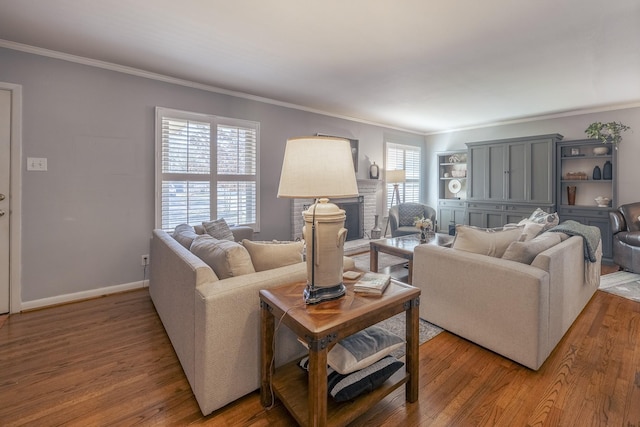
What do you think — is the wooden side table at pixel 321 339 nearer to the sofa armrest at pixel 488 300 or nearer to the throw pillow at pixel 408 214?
the sofa armrest at pixel 488 300

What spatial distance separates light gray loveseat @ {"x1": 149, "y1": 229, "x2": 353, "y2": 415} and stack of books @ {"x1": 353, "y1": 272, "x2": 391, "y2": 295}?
0.37 metres

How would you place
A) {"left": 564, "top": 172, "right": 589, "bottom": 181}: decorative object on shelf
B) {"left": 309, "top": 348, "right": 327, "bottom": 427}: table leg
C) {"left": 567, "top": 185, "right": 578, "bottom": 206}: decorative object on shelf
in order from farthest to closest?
1. {"left": 567, "top": 185, "right": 578, "bottom": 206}: decorative object on shelf
2. {"left": 564, "top": 172, "right": 589, "bottom": 181}: decorative object on shelf
3. {"left": 309, "top": 348, "right": 327, "bottom": 427}: table leg

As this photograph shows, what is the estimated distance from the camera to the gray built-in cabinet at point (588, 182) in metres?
4.43

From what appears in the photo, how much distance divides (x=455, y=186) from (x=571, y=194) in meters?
2.04

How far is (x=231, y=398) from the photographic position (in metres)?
1.55

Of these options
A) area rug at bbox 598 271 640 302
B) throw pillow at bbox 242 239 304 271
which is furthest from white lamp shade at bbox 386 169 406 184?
throw pillow at bbox 242 239 304 271

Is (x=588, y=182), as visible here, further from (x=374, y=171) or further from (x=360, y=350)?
(x=360, y=350)

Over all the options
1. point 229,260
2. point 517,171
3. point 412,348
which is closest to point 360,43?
point 229,260

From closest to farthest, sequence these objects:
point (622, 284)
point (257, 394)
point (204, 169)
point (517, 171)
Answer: point (257, 394) → point (622, 284) → point (204, 169) → point (517, 171)

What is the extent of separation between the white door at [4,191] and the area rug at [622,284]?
19.4 ft

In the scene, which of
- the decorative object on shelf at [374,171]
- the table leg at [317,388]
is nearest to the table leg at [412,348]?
the table leg at [317,388]

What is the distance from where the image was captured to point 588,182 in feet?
15.7

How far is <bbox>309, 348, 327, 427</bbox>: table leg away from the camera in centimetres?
117

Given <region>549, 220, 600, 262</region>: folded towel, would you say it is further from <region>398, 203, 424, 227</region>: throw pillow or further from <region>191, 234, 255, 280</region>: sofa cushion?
<region>191, 234, 255, 280</region>: sofa cushion
